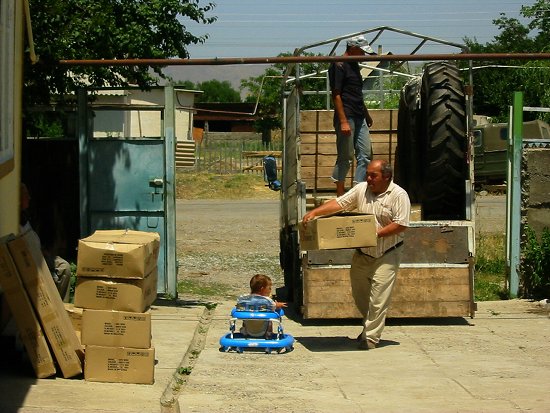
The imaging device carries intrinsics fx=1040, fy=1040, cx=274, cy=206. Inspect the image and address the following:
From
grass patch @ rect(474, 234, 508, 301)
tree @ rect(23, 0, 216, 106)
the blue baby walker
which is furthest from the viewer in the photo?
grass patch @ rect(474, 234, 508, 301)

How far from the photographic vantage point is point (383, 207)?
9727mm

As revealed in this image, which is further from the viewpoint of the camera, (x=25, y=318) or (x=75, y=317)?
(x=75, y=317)

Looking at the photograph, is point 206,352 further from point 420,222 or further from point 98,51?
point 98,51

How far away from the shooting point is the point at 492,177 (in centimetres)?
3203

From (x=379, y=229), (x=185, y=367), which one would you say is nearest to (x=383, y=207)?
(x=379, y=229)

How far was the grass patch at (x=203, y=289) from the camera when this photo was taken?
1398 centimetres

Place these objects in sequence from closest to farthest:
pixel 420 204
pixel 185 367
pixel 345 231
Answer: pixel 185 367, pixel 345 231, pixel 420 204

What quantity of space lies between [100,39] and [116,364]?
16.2 ft

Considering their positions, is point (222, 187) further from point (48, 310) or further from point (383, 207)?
point (48, 310)

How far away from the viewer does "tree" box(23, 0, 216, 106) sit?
10906 millimetres

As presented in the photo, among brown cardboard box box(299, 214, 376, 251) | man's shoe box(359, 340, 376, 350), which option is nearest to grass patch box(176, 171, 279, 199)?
man's shoe box(359, 340, 376, 350)

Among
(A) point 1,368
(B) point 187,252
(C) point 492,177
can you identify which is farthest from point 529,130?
(A) point 1,368

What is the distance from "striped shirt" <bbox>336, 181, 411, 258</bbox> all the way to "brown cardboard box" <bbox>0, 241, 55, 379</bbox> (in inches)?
130

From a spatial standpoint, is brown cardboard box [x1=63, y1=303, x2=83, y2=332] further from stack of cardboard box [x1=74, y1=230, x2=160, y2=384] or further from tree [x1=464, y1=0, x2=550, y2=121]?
tree [x1=464, y1=0, x2=550, y2=121]
